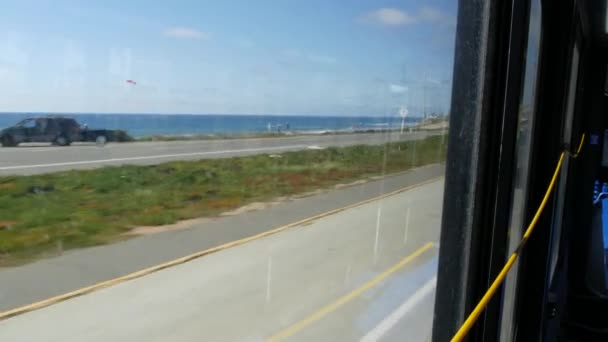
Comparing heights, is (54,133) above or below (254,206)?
above

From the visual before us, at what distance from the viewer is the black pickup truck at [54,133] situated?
23.5 inches

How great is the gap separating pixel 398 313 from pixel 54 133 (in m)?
1.03

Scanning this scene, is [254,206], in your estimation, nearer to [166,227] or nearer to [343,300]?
[166,227]

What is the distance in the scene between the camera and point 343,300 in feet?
4.18

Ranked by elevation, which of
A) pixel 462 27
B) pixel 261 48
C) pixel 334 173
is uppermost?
pixel 462 27

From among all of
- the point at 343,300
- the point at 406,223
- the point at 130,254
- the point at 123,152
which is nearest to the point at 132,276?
the point at 130,254

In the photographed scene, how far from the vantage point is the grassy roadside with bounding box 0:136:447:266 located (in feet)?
2.04

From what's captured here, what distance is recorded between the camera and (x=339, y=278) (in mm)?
1298

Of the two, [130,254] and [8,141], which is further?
[130,254]

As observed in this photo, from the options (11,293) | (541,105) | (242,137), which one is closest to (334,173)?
(242,137)

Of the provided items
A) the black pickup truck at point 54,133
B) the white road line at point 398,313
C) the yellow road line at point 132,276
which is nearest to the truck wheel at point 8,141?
the black pickup truck at point 54,133

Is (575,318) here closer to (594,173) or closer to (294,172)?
(594,173)

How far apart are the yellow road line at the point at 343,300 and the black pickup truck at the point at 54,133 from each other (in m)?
0.57

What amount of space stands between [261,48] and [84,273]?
51 cm
